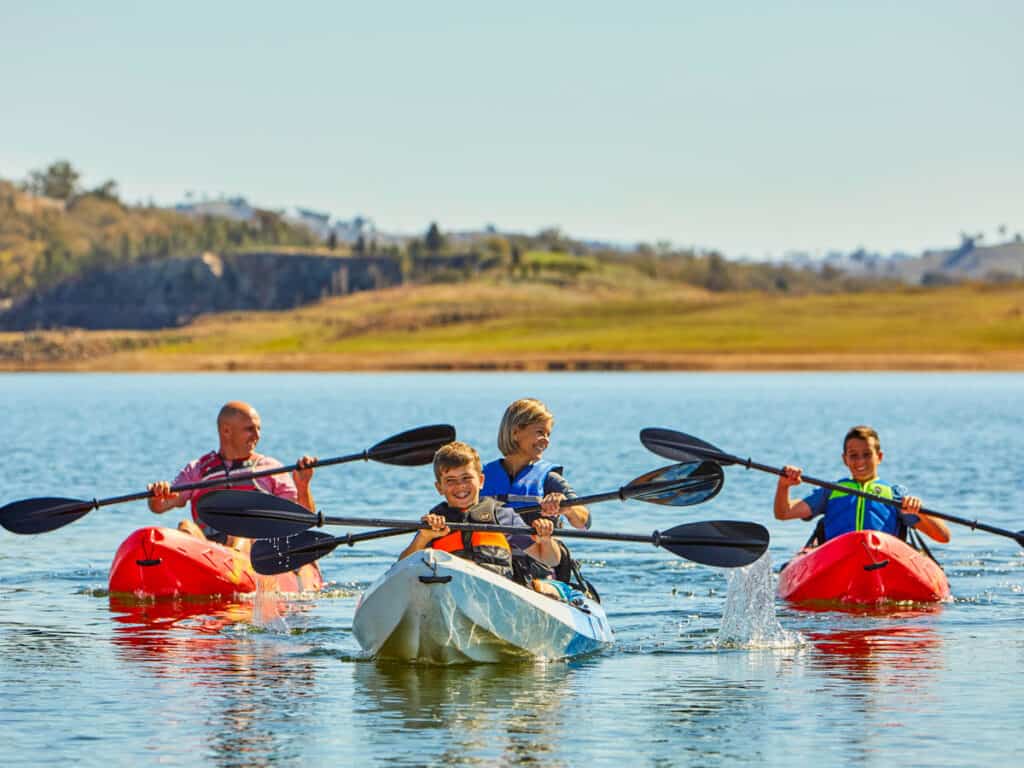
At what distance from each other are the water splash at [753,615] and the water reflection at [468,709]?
1.92 m

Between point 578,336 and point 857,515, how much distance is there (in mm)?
113256

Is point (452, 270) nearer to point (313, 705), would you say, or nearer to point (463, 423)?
point (463, 423)

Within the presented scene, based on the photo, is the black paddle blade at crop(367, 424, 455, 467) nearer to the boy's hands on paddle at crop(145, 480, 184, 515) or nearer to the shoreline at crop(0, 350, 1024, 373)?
the boy's hands on paddle at crop(145, 480, 184, 515)

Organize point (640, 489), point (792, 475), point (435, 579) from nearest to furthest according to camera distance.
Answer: point (435, 579)
point (640, 489)
point (792, 475)

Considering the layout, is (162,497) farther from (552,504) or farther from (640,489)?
(552,504)

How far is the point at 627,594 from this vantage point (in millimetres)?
17719

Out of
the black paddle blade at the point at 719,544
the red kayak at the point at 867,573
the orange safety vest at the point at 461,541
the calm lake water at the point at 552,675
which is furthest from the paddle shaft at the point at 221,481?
the red kayak at the point at 867,573

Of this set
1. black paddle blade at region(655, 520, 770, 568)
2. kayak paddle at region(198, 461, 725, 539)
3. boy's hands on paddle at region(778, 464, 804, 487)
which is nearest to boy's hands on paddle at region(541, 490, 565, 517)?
kayak paddle at region(198, 461, 725, 539)

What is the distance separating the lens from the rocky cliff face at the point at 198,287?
7431 inches

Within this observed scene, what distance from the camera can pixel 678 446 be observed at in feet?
48.8

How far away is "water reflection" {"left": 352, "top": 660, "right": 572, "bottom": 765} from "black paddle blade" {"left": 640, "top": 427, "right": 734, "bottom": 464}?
2202 millimetres

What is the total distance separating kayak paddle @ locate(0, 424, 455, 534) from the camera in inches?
600

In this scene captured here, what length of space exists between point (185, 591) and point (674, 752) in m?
6.80

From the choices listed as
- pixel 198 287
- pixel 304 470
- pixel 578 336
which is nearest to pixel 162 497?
pixel 304 470
